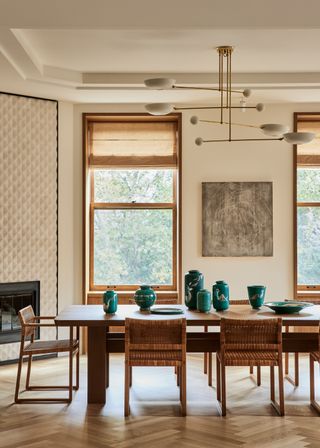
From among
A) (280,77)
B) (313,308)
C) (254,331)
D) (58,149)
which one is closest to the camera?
(254,331)

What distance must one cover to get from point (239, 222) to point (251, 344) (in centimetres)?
278

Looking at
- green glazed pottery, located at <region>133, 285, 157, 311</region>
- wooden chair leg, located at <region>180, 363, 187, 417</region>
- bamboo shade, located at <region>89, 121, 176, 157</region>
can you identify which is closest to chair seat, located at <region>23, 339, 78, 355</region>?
Answer: green glazed pottery, located at <region>133, 285, 157, 311</region>

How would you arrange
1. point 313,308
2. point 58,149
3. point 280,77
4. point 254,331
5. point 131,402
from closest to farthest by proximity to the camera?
point 254,331, point 131,402, point 313,308, point 280,77, point 58,149

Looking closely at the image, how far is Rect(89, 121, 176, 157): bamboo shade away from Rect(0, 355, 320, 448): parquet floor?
8.81ft

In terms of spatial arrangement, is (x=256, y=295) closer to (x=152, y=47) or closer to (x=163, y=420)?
(x=163, y=420)

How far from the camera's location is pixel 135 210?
7.75 m

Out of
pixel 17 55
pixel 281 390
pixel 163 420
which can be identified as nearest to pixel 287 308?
pixel 281 390

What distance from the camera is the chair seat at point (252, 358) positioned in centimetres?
488

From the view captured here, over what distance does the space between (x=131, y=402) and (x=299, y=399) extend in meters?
1.35

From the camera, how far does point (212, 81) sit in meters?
6.75

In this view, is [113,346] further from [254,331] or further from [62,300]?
[62,300]

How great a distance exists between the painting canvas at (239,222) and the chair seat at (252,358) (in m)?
2.70

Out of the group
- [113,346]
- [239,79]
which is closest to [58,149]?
[239,79]

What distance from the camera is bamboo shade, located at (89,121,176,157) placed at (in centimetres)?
764
